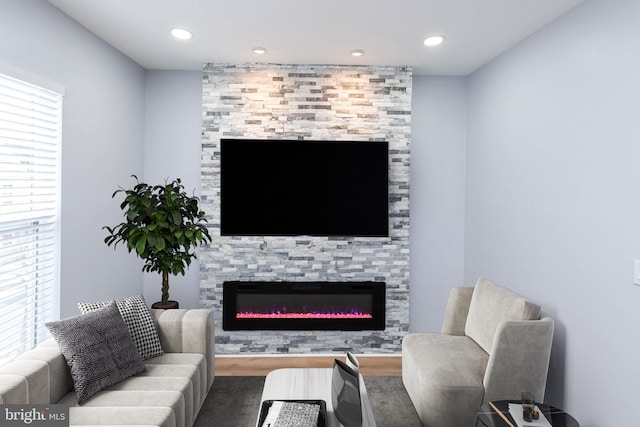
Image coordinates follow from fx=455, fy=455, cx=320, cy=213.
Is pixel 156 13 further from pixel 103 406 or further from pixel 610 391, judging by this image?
pixel 610 391

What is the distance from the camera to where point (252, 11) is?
310 cm

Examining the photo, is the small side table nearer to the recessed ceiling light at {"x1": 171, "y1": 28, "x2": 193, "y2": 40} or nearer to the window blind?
the window blind

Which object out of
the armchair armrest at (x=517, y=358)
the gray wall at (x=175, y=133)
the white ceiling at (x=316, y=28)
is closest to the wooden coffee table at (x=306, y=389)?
the armchair armrest at (x=517, y=358)

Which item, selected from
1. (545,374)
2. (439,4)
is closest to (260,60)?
(439,4)

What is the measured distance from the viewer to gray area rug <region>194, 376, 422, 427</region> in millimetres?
3141

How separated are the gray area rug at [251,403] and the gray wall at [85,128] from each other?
1252 mm

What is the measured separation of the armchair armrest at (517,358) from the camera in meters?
2.79

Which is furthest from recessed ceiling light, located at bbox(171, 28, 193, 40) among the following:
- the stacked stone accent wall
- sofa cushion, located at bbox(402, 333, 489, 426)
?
sofa cushion, located at bbox(402, 333, 489, 426)

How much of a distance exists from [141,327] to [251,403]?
3.37 feet

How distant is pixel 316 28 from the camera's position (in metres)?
3.42

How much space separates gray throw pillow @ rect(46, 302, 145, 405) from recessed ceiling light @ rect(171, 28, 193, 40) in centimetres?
209

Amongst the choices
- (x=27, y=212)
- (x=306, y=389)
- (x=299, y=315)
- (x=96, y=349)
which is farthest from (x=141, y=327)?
(x=299, y=315)

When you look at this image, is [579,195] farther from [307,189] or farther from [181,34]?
[181,34]

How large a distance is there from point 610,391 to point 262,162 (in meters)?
3.22
